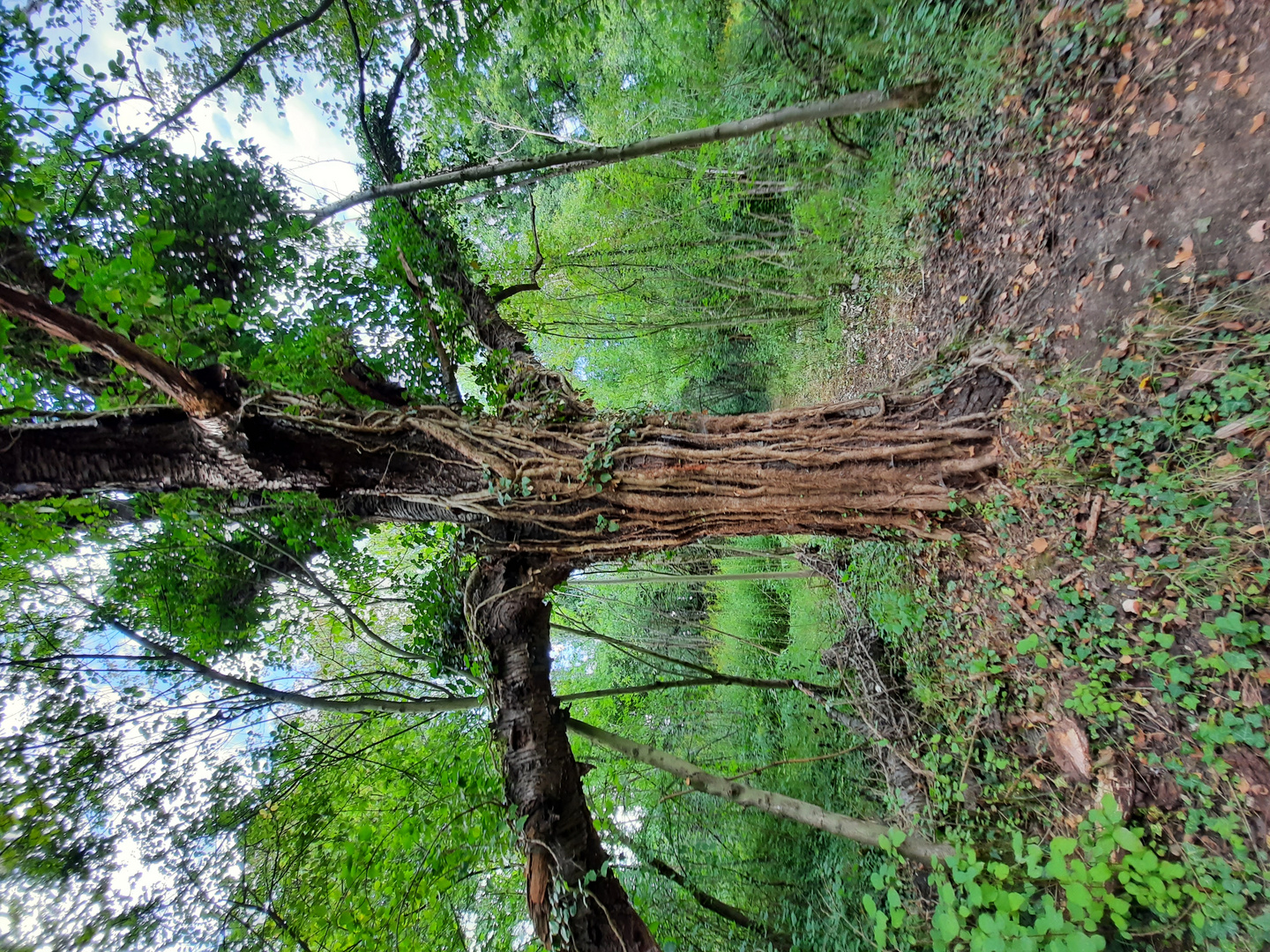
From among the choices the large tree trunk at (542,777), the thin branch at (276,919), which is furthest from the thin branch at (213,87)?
the thin branch at (276,919)

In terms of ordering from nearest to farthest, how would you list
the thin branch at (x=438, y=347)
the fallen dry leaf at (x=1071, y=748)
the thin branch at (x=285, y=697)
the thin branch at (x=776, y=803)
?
the fallen dry leaf at (x=1071, y=748)
the thin branch at (x=776, y=803)
the thin branch at (x=285, y=697)
the thin branch at (x=438, y=347)

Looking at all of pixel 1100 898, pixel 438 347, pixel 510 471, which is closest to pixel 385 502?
pixel 510 471

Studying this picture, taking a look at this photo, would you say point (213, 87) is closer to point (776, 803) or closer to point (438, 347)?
point (438, 347)

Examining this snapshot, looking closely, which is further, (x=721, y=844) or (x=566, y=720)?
(x=721, y=844)

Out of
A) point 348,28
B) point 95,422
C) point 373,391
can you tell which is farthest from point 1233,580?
point 348,28

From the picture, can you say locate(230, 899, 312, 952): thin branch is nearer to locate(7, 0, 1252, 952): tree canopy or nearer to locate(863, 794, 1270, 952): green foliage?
locate(7, 0, 1252, 952): tree canopy

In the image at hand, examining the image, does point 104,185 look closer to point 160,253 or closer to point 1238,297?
point 160,253

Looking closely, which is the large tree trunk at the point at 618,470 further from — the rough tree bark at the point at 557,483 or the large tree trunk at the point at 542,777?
the large tree trunk at the point at 542,777

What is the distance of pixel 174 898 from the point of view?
9.89ft

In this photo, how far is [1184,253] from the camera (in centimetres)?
232

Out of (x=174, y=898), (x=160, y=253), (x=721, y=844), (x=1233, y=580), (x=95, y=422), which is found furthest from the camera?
(x=721, y=844)

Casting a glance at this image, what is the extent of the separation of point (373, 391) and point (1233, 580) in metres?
4.30

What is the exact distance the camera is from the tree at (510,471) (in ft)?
8.64

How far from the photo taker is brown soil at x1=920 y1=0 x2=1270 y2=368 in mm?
2215
